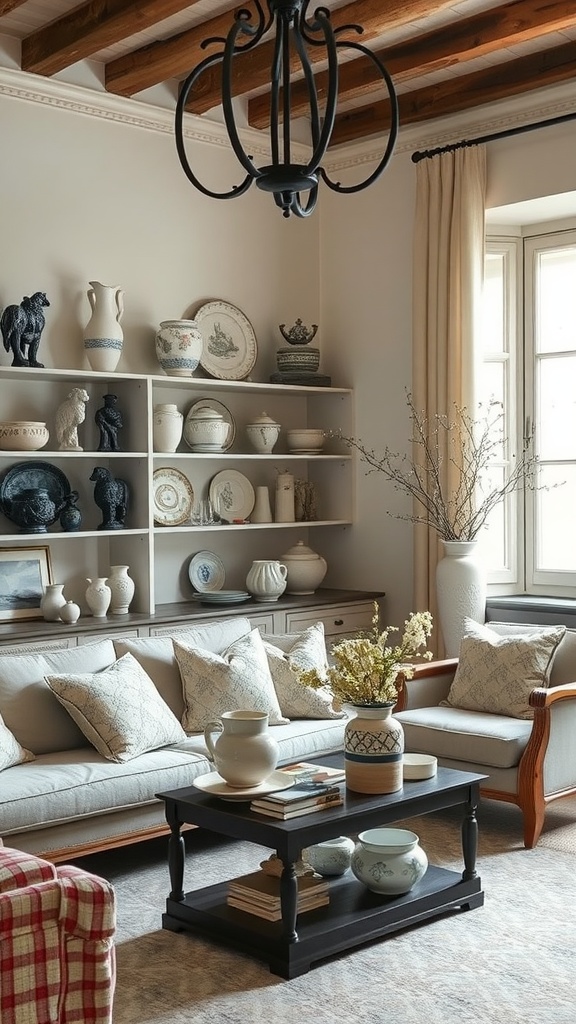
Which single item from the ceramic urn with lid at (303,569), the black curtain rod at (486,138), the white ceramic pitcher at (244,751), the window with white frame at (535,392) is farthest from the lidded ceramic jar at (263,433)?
the white ceramic pitcher at (244,751)

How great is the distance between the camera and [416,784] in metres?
3.62

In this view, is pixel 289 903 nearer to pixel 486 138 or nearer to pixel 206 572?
pixel 206 572

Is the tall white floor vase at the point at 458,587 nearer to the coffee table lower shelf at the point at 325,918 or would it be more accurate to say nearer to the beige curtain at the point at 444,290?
the beige curtain at the point at 444,290

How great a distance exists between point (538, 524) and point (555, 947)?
278cm

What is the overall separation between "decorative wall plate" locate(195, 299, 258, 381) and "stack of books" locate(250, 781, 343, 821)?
2.87m

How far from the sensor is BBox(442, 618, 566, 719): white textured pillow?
4.69 metres

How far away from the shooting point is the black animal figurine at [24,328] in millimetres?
4840

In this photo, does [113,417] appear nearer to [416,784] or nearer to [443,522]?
[443,522]

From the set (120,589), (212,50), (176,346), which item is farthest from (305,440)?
(212,50)

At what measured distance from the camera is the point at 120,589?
5.14m

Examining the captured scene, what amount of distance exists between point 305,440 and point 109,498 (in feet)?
4.39

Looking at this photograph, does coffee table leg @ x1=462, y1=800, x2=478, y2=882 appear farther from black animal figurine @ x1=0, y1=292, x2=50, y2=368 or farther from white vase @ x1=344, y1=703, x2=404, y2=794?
black animal figurine @ x1=0, y1=292, x2=50, y2=368

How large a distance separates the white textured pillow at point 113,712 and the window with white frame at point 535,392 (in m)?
2.22

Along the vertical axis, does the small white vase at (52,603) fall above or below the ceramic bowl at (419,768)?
above
